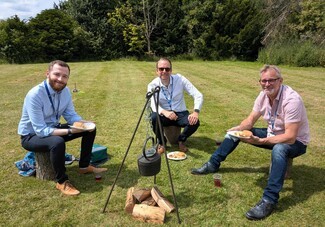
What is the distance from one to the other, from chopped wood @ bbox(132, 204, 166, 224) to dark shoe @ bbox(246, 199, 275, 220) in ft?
3.25

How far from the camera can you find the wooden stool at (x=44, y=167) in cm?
412

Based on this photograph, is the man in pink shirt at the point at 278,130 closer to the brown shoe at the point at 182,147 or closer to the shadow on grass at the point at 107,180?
the brown shoe at the point at 182,147

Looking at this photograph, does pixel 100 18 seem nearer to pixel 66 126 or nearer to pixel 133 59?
pixel 133 59

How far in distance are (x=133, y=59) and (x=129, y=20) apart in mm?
4400

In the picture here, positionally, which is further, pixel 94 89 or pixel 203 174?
pixel 94 89

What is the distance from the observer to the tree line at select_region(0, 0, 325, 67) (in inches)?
882

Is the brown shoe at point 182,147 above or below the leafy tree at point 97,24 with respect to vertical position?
below

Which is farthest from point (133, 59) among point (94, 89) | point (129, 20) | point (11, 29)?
point (94, 89)

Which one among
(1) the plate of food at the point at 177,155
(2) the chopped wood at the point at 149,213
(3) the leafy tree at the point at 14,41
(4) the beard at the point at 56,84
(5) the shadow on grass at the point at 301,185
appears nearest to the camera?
(2) the chopped wood at the point at 149,213

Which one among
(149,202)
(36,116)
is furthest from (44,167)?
(149,202)

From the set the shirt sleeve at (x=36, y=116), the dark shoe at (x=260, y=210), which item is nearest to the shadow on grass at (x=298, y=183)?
the dark shoe at (x=260, y=210)

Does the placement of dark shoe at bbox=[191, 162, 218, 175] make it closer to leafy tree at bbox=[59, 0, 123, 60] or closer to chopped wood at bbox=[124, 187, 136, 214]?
chopped wood at bbox=[124, 187, 136, 214]

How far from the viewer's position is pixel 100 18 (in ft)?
97.9

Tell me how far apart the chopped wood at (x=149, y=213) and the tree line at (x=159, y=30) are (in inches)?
775
